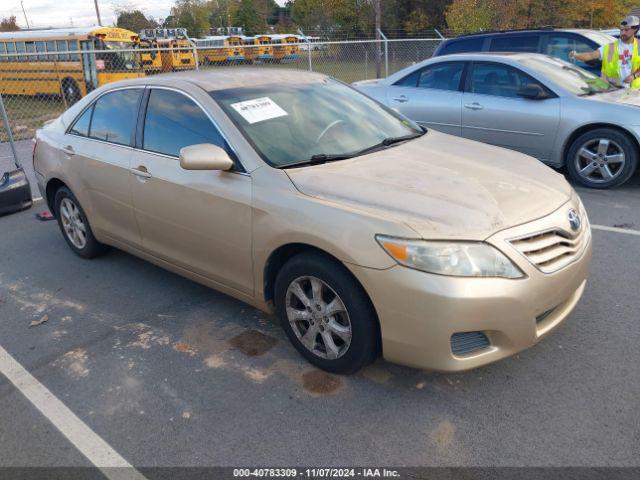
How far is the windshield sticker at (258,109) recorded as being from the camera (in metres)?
3.42

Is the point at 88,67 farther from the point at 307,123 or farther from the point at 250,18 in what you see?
the point at 250,18

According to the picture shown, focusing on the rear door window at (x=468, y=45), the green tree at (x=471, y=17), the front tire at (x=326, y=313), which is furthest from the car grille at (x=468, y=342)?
the green tree at (x=471, y=17)

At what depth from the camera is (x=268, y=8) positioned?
6975 centimetres

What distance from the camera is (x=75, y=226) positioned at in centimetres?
490

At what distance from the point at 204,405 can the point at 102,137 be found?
97.8 inches

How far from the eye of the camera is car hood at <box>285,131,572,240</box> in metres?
2.63

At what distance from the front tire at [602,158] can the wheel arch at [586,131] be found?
0.09 feet

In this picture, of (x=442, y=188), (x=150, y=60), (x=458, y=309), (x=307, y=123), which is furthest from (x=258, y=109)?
(x=150, y=60)

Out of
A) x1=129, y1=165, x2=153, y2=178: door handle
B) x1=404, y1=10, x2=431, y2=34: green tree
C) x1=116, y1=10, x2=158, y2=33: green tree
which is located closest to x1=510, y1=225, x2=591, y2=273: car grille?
x1=129, y1=165, x2=153, y2=178: door handle

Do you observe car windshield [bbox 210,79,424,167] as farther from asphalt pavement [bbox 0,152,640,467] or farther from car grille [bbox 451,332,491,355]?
car grille [bbox 451,332,491,355]

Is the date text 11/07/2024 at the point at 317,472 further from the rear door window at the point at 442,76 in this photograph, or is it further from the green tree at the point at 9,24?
the green tree at the point at 9,24

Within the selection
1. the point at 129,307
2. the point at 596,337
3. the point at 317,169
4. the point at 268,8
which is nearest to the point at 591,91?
the point at 596,337

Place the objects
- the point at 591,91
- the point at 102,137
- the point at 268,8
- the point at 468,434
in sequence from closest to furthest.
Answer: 1. the point at 468,434
2. the point at 102,137
3. the point at 591,91
4. the point at 268,8

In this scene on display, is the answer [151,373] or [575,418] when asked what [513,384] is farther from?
[151,373]
